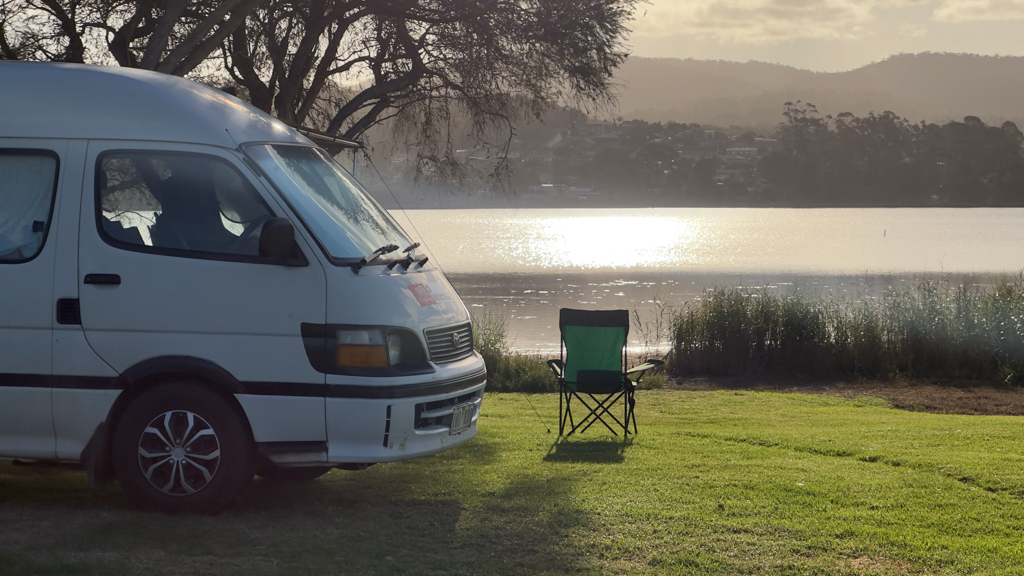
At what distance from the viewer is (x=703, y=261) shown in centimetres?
5853

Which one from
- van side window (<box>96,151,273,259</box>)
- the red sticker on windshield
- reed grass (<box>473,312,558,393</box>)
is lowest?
reed grass (<box>473,312,558,393</box>)

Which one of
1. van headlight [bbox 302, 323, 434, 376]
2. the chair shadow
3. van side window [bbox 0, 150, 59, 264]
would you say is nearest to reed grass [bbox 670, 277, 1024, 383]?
the chair shadow

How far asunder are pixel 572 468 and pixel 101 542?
3.28 m

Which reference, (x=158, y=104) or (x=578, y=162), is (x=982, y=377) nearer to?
(x=158, y=104)

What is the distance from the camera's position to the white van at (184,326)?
5.14 meters

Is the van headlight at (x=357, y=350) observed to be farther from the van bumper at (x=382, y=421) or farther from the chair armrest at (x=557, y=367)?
the chair armrest at (x=557, y=367)

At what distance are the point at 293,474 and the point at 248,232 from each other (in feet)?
5.86

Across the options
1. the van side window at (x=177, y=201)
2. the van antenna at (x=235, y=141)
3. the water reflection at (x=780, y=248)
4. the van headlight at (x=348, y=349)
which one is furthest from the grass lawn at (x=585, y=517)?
the water reflection at (x=780, y=248)

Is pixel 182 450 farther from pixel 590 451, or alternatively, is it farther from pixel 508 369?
pixel 508 369

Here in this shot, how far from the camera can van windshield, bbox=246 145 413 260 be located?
5398mm

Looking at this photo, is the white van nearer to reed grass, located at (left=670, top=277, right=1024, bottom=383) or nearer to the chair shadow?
the chair shadow

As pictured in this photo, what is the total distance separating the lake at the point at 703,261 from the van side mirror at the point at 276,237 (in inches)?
597

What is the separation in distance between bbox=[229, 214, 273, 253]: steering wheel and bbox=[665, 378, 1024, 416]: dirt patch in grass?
9.37m

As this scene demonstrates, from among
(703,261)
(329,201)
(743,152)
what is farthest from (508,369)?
(743,152)
